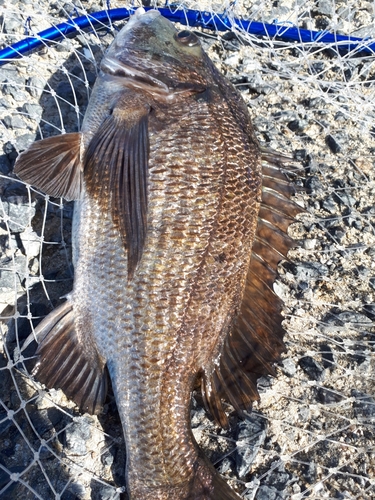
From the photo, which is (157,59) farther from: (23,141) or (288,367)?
(288,367)

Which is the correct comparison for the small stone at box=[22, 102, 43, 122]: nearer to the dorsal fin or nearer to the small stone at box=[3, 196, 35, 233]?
the small stone at box=[3, 196, 35, 233]

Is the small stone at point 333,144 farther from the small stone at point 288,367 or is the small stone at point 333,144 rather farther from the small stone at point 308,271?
the small stone at point 288,367

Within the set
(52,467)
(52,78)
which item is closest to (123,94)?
(52,78)

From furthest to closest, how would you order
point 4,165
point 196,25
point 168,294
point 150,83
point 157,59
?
point 196,25
point 4,165
point 157,59
point 150,83
point 168,294

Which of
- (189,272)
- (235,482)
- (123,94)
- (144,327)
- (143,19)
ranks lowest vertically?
(235,482)

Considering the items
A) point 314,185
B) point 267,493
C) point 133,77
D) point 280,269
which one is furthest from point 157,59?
point 267,493

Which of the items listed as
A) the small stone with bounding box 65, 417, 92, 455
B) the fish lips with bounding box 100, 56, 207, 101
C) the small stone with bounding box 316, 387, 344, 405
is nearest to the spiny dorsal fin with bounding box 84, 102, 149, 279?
the fish lips with bounding box 100, 56, 207, 101

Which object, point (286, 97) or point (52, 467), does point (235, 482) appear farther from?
point (286, 97)
